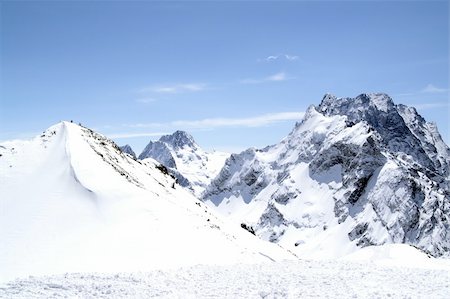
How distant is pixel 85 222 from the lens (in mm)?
37250

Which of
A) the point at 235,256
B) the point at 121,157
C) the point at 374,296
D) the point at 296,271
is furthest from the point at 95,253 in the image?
the point at 121,157

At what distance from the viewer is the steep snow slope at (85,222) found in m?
31.6

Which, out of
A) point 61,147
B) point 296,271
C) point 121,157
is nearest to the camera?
point 296,271

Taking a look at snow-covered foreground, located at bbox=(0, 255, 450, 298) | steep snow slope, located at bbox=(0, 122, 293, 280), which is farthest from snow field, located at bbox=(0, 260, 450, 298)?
steep snow slope, located at bbox=(0, 122, 293, 280)

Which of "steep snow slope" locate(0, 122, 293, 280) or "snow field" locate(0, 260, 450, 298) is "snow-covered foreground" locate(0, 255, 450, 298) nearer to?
"snow field" locate(0, 260, 450, 298)

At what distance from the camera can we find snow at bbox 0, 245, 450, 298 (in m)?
23.4

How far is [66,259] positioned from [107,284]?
26.1ft

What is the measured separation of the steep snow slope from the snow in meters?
3.63

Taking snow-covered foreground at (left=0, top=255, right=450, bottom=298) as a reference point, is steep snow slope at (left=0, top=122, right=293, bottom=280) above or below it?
above

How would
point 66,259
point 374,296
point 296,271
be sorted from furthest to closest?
1. point 66,259
2. point 296,271
3. point 374,296

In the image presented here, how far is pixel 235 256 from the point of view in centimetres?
3456

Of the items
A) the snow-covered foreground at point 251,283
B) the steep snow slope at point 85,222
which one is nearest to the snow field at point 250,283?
the snow-covered foreground at point 251,283

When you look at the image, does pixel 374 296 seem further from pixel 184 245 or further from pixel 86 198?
pixel 86 198

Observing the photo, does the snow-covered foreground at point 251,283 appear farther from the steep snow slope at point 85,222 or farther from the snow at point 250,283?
the steep snow slope at point 85,222
